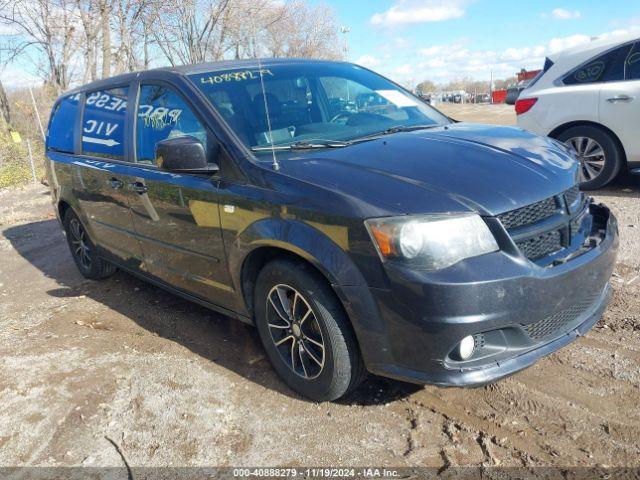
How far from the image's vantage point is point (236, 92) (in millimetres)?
3416

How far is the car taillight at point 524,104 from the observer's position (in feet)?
22.6

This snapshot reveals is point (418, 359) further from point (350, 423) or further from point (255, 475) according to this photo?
point (255, 475)

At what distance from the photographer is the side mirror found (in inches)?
120

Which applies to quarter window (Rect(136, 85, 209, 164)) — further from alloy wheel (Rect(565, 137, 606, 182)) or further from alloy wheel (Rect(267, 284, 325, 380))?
alloy wheel (Rect(565, 137, 606, 182))

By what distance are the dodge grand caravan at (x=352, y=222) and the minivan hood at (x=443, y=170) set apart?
0.5 inches

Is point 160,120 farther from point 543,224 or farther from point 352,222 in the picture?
point 543,224

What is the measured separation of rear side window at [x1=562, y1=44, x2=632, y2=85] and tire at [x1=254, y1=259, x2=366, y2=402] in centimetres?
542

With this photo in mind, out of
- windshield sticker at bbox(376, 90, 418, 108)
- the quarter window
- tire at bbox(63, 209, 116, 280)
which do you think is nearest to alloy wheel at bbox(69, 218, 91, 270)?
tire at bbox(63, 209, 116, 280)

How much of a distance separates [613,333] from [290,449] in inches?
85.7

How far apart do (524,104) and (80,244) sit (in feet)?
18.2

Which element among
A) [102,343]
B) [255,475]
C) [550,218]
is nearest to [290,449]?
[255,475]

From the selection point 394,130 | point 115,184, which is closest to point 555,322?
point 394,130

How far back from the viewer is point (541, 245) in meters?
2.55

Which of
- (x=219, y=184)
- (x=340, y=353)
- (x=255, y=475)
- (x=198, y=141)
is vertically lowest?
(x=255, y=475)
